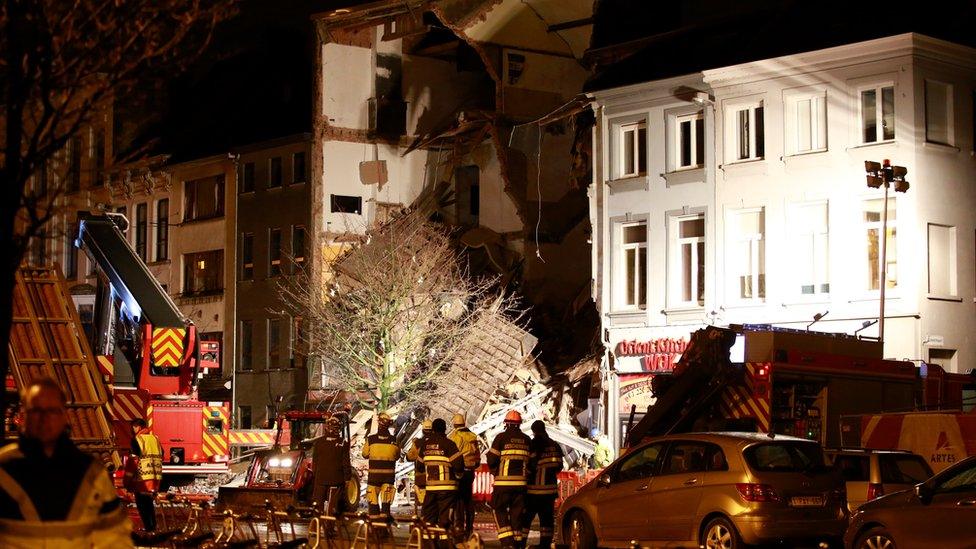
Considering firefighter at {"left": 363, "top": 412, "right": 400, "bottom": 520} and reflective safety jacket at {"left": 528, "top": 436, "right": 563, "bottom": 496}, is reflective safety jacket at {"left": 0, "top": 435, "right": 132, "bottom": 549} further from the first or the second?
firefighter at {"left": 363, "top": 412, "right": 400, "bottom": 520}

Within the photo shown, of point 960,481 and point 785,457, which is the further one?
point 785,457

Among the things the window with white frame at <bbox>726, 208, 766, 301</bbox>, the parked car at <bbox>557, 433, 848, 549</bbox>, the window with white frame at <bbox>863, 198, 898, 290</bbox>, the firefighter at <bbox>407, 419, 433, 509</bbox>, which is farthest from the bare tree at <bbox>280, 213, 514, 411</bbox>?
the parked car at <bbox>557, 433, 848, 549</bbox>

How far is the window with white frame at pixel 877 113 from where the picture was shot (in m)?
34.2

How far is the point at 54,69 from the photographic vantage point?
12.2 meters

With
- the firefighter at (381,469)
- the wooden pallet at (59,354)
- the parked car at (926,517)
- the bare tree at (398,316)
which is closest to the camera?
the parked car at (926,517)

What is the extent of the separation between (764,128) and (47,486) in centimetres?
2991

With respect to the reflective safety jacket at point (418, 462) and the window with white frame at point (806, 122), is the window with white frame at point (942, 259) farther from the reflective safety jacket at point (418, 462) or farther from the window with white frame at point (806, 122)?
the reflective safety jacket at point (418, 462)

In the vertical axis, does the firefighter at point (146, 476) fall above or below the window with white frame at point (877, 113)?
below

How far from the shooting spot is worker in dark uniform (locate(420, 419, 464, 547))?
2016 cm

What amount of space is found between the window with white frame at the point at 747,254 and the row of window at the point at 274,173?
62.7 feet

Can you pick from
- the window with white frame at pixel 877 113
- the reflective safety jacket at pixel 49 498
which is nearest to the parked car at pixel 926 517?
the reflective safety jacket at pixel 49 498

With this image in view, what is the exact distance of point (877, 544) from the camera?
55.4 feet

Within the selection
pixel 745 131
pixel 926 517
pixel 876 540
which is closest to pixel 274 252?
pixel 745 131

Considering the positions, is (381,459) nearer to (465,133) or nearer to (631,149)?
(631,149)
